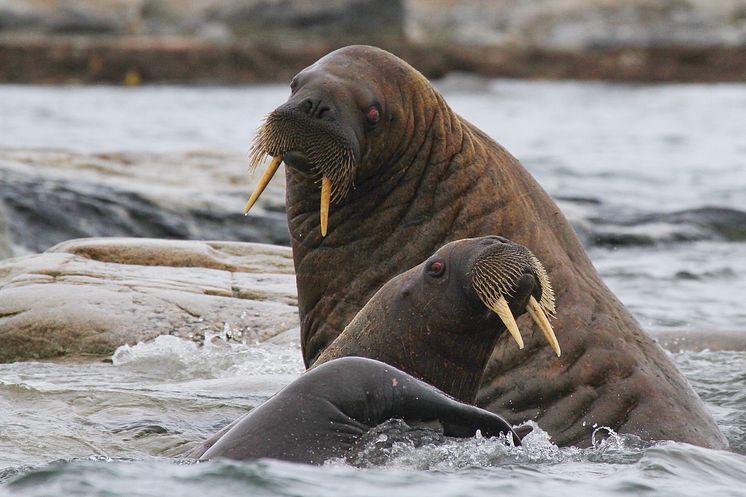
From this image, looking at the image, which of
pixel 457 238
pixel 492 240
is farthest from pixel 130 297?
pixel 492 240

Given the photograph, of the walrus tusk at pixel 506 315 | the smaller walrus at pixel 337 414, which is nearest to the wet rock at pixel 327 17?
the walrus tusk at pixel 506 315

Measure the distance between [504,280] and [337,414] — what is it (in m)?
0.84

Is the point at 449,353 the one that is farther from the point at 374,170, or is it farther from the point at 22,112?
the point at 22,112

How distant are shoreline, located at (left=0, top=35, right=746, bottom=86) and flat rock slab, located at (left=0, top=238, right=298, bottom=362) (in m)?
31.2

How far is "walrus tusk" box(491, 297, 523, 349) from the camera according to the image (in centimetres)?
554

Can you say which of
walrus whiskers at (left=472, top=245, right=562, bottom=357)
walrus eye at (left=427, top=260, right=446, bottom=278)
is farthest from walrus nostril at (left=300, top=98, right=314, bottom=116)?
walrus whiskers at (left=472, top=245, right=562, bottom=357)

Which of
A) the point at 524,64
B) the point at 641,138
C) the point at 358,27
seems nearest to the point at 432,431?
the point at 641,138

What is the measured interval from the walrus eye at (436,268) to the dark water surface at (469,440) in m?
0.75

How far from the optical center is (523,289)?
18.8ft

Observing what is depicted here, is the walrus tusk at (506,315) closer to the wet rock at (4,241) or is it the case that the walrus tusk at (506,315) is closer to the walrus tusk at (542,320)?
the walrus tusk at (542,320)

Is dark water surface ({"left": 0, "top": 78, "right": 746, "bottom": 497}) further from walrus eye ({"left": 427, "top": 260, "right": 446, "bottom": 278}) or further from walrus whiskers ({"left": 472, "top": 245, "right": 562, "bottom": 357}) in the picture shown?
walrus eye ({"left": 427, "top": 260, "right": 446, "bottom": 278})

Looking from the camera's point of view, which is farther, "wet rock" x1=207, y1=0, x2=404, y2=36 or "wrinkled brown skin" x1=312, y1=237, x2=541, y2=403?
"wet rock" x1=207, y1=0, x2=404, y2=36

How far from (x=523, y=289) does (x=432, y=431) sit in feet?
2.21

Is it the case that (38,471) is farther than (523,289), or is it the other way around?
(523,289)
